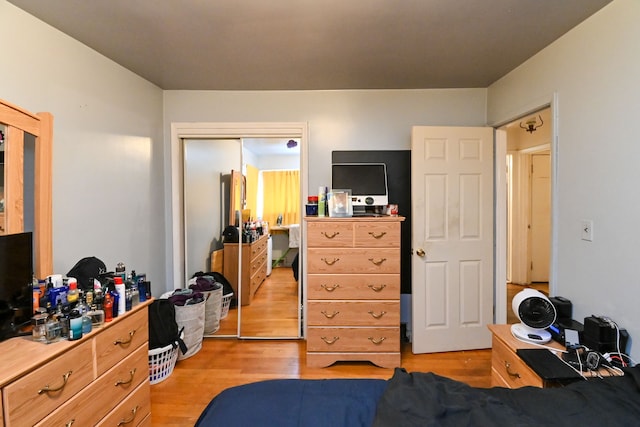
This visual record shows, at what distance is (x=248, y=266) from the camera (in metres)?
3.05

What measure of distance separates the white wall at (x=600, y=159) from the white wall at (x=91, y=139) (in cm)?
311

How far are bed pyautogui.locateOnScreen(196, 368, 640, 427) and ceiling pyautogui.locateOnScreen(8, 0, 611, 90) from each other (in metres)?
1.80

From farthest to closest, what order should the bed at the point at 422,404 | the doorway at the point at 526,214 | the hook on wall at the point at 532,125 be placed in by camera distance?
the doorway at the point at 526,214, the hook on wall at the point at 532,125, the bed at the point at 422,404

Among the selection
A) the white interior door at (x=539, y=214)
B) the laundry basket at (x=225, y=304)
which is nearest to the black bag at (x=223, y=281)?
the laundry basket at (x=225, y=304)

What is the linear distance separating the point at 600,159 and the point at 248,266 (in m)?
2.80

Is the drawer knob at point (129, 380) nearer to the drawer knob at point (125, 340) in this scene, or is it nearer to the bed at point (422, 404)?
the drawer knob at point (125, 340)

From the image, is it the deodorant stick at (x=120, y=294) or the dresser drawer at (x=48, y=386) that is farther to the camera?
the deodorant stick at (x=120, y=294)

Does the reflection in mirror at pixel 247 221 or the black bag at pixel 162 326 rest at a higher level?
the reflection in mirror at pixel 247 221

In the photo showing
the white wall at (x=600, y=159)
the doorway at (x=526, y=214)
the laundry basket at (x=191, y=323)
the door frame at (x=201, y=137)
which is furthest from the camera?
the doorway at (x=526, y=214)

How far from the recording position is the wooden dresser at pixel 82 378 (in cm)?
104

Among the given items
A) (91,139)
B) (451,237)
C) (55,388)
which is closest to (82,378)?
(55,388)

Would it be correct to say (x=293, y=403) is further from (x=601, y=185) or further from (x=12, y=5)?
(x=12, y=5)

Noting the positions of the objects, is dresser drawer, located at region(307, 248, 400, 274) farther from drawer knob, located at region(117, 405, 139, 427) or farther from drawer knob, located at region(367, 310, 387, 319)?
drawer knob, located at region(117, 405, 139, 427)

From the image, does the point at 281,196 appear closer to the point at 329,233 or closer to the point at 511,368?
the point at 329,233
